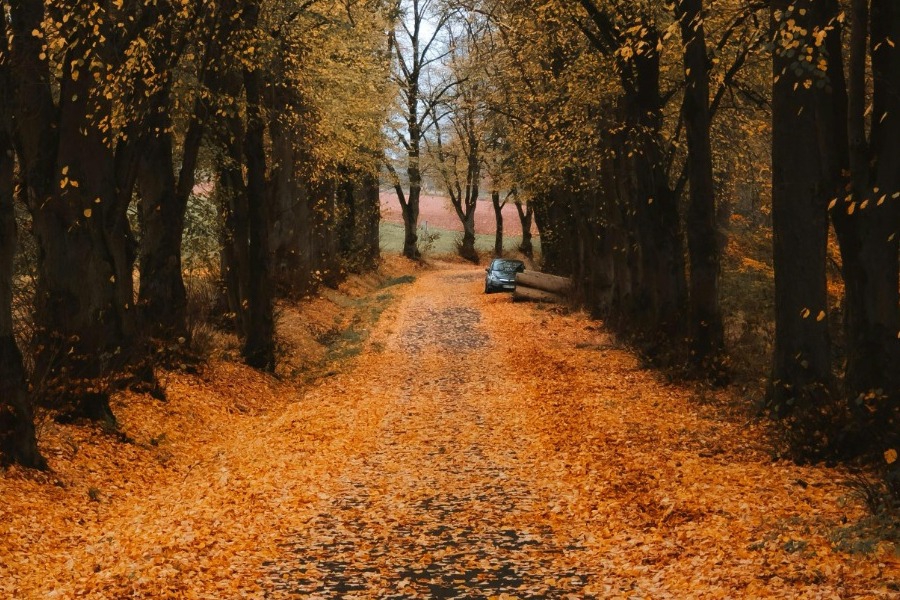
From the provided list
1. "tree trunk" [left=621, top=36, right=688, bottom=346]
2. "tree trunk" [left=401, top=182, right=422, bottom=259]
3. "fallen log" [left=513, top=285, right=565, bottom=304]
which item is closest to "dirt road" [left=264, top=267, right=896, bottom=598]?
"tree trunk" [left=621, top=36, right=688, bottom=346]

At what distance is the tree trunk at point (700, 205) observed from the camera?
15109mm

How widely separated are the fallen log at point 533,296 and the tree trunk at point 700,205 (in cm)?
1822

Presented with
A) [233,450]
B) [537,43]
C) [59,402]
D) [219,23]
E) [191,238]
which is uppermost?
[537,43]

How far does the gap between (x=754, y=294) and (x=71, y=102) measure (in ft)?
83.8

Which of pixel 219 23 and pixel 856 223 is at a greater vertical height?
pixel 219 23

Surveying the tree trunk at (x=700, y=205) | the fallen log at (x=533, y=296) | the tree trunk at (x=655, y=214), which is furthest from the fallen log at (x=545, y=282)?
the tree trunk at (x=700, y=205)

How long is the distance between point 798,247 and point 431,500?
19.0ft

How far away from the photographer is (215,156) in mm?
18500

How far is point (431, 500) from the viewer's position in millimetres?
10141

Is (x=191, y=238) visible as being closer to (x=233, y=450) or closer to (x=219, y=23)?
(x=219, y=23)

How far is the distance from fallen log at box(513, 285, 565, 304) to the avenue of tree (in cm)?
661

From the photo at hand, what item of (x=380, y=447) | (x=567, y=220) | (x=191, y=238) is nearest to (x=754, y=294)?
(x=567, y=220)

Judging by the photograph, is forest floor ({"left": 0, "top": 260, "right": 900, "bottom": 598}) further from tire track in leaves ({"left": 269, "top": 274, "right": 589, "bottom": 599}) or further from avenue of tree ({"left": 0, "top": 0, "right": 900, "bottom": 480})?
avenue of tree ({"left": 0, "top": 0, "right": 900, "bottom": 480})

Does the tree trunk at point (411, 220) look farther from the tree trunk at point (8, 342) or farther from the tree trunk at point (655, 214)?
the tree trunk at point (8, 342)
